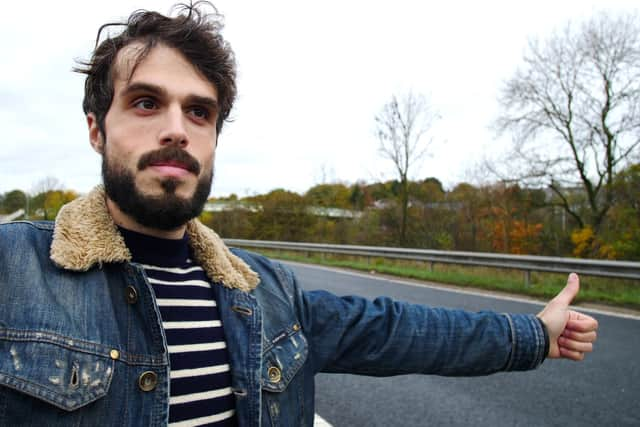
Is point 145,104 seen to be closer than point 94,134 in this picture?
Yes

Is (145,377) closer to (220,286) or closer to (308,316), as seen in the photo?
(220,286)

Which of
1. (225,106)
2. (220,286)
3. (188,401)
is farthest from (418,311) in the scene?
(225,106)

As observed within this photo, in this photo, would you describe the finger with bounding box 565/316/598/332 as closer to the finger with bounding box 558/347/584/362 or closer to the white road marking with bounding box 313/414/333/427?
the finger with bounding box 558/347/584/362

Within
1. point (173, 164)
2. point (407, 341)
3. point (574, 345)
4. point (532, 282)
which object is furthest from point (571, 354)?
point (532, 282)

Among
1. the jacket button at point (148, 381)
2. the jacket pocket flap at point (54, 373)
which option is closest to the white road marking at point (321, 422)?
the jacket button at point (148, 381)

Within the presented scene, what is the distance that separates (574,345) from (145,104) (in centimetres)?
187

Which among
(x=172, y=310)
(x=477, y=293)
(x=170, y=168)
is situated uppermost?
(x=170, y=168)

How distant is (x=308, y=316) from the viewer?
180cm

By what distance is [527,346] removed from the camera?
71.3 inches

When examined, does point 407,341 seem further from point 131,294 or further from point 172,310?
point 131,294

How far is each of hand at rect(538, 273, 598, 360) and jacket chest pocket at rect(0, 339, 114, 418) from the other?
5.29 feet

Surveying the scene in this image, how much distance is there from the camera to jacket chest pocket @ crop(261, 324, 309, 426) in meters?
1.51

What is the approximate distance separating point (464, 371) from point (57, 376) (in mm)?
1429

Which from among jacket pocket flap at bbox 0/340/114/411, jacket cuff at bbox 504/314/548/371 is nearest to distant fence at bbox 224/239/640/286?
jacket cuff at bbox 504/314/548/371
